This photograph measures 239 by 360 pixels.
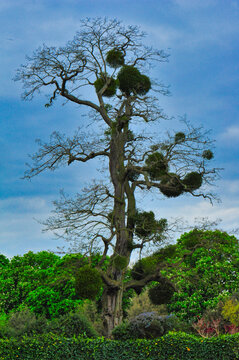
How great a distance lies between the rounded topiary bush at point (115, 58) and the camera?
A: 653 inches

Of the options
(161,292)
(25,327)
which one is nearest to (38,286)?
(161,292)

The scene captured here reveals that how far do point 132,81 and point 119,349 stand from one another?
32.6 ft

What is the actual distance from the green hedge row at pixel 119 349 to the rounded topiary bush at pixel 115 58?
36.6ft

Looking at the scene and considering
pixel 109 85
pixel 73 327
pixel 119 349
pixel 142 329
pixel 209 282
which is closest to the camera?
pixel 119 349

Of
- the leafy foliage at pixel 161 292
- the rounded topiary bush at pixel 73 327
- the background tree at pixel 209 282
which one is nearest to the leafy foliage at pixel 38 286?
the leafy foliage at pixel 161 292

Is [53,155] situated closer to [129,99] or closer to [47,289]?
[129,99]

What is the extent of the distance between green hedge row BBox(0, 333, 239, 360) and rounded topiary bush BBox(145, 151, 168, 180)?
6.33 meters

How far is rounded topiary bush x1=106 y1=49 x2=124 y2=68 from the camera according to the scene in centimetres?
1659

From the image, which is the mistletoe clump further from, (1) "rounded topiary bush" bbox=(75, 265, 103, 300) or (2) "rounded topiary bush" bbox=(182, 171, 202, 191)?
(1) "rounded topiary bush" bbox=(75, 265, 103, 300)

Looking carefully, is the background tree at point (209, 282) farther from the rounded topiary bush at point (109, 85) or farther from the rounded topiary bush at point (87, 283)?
the rounded topiary bush at point (87, 283)

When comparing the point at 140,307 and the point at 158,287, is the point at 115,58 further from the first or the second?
the point at 140,307

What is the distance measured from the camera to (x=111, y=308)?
14.4 meters

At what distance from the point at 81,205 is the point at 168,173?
12.0ft

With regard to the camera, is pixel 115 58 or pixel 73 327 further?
pixel 115 58
